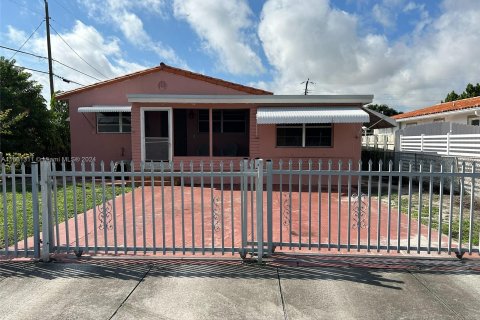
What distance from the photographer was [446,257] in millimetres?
4699

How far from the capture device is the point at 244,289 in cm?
380

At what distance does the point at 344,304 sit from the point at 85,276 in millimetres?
3022

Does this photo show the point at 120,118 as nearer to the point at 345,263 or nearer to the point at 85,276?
the point at 85,276

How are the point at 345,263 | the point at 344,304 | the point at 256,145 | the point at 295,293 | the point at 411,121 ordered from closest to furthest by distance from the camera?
the point at 344,304 → the point at 295,293 → the point at 345,263 → the point at 256,145 → the point at 411,121

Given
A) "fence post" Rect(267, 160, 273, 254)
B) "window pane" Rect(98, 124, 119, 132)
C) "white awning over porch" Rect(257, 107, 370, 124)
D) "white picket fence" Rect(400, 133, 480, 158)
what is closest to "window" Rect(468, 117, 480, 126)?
"white picket fence" Rect(400, 133, 480, 158)

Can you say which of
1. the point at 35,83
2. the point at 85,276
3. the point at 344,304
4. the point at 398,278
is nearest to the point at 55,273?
the point at 85,276

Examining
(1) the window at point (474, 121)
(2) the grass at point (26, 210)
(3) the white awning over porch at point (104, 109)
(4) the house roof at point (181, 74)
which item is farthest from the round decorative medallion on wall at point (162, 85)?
(1) the window at point (474, 121)

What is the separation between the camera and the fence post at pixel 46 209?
4539mm

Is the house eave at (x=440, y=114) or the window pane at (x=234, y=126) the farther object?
the house eave at (x=440, y=114)

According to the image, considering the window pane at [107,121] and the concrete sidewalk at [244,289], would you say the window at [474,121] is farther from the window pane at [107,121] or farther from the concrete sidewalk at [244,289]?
the window pane at [107,121]

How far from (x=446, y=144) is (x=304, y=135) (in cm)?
527

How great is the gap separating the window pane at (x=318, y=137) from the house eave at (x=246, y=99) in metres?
1.02

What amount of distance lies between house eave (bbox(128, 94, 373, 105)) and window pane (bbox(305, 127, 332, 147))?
1.02 meters

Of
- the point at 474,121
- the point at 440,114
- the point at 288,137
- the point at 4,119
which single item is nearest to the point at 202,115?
the point at 288,137
